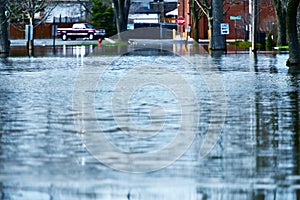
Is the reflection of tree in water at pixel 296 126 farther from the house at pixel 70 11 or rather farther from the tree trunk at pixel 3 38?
the house at pixel 70 11

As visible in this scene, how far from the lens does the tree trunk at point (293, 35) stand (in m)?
32.5

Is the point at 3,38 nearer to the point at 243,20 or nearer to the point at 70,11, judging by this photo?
the point at 243,20

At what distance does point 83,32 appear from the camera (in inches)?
3632

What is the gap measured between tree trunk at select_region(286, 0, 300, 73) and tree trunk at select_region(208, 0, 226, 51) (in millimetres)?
21498

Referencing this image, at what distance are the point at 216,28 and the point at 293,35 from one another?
24.3 metres

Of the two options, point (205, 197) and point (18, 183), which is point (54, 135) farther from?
point (205, 197)

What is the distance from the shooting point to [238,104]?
→ 1938cm

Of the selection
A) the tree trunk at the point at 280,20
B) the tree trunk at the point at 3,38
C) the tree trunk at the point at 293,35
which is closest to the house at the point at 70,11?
the tree trunk at the point at 280,20

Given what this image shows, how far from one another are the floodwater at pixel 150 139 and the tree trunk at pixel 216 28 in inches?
1159

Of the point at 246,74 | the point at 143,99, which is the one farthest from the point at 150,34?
the point at 143,99

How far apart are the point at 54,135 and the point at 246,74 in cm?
1660

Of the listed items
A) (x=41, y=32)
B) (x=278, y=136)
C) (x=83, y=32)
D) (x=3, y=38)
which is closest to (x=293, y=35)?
(x=278, y=136)

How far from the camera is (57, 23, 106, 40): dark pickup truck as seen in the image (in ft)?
301

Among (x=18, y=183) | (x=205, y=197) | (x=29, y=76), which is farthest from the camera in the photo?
(x=29, y=76)
